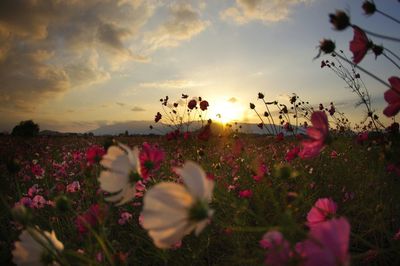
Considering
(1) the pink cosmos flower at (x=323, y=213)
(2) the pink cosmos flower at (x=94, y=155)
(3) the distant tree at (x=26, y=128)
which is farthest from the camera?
(3) the distant tree at (x=26, y=128)

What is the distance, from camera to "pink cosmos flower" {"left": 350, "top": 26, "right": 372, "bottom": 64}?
4.56ft

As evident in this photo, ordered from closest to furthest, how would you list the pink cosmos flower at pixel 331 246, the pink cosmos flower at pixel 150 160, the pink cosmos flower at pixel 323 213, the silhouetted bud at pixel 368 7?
the pink cosmos flower at pixel 331 246, the pink cosmos flower at pixel 323 213, the pink cosmos flower at pixel 150 160, the silhouetted bud at pixel 368 7

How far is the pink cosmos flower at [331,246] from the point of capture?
0.57 m

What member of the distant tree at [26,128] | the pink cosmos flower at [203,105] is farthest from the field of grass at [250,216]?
the distant tree at [26,128]

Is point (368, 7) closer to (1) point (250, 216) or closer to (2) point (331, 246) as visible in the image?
(2) point (331, 246)

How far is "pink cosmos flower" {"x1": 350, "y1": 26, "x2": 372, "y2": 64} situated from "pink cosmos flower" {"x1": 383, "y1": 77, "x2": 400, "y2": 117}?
0.24 metres

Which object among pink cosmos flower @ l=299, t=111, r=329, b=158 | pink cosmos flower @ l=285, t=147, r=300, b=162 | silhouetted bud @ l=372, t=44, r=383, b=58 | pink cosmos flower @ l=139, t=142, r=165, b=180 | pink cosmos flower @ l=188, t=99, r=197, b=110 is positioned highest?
pink cosmos flower @ l=188, t=99, r=197, b=110

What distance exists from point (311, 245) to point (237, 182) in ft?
9.92

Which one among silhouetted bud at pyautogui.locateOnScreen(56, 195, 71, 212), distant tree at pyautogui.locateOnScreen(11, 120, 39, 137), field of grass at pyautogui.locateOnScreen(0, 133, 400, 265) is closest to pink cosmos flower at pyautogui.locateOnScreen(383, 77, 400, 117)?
field of grass at pyautogui.locateOnScreen(0, 133, 400, 265)

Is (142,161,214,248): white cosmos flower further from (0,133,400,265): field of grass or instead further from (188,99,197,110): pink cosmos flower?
(188,99,197,110): pink cosmos flower

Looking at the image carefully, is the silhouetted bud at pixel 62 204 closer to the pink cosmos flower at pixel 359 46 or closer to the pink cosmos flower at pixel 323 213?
the pink cosmos flower at pixel 323 213

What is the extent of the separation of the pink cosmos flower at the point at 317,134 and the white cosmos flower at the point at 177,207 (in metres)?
0.60

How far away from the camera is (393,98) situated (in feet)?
3.87

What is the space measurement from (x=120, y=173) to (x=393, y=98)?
0.91 meters
